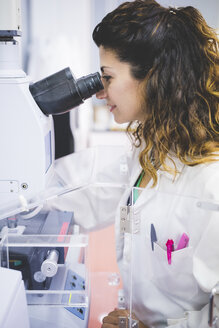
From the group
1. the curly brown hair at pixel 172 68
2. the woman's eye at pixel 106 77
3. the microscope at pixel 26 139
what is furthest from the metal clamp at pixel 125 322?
the woman's eye at pixel 106 77

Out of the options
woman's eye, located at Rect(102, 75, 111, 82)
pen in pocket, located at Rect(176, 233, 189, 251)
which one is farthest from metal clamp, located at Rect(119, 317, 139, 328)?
woman's eye, located at Rect(102, 75, 111, 82)

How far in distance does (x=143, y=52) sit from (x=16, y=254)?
0.69 metres

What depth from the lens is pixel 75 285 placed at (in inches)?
36.1

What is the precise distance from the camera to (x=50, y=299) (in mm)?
878

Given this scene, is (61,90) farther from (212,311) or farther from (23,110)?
(212,311)

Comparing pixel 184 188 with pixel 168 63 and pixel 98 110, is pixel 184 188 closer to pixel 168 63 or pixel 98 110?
pixel 168 63

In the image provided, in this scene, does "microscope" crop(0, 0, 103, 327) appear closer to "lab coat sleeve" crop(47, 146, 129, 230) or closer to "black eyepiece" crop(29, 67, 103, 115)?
"black eyepiece" crop(29, 67, 103, 115)

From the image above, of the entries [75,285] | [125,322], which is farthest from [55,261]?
[125,322]

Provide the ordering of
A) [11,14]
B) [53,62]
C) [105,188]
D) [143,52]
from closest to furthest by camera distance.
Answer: [11,14]
[143,52]
[105,188]
[53,62]

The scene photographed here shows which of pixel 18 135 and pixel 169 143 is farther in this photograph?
pixel 169 143

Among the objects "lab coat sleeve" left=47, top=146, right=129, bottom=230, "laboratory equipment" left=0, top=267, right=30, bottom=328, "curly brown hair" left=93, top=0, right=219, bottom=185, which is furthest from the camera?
"lab coat sleeve" left=47, top=146, right=129, bottom=230

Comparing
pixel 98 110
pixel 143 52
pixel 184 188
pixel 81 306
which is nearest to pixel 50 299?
pixel 81 306

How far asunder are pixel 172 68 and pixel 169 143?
241 mm

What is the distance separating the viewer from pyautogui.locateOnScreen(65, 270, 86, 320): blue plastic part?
0.87m
